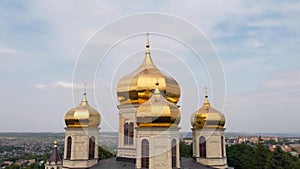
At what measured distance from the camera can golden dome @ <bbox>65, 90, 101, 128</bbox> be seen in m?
19.9

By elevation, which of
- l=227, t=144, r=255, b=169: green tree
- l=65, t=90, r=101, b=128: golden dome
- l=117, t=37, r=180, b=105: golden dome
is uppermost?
l=117, t=37, r=180, b=105: golden dome

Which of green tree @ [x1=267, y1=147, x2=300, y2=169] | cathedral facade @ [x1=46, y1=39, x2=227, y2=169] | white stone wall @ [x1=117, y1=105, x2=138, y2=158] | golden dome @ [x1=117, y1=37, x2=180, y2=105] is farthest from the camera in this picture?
green tree @ [x1=267, y1=147, x2=300, y2=169]

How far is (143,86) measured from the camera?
63.3 feet

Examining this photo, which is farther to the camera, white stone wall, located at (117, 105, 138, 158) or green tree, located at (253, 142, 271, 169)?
green tree, located at (253, 142, 271, 169)

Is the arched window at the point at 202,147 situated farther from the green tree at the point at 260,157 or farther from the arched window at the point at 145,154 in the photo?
the green tree at the point at 260,157

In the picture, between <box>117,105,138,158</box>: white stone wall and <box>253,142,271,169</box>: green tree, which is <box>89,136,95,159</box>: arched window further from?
<box>253,142,271,169</box>: green tree

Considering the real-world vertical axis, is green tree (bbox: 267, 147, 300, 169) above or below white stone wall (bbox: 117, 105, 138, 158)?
below

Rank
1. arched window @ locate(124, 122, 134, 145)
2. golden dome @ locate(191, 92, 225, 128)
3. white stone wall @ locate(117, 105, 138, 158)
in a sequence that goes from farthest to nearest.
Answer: golden dome @ locate(191, 92, 225, 128) → arched window @ locate(124, 122, 134, 145) → white stone wall @ locate(117, 105, 138, 158)

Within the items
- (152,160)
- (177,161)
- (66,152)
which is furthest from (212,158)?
(66,152)

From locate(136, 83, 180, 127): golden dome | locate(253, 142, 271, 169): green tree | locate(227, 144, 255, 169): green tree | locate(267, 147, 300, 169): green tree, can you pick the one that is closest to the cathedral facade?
locate(136, 83, 180, 127): golden dome

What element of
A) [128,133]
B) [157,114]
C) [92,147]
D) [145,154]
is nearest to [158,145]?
[145,154]

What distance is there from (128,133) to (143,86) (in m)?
3.68

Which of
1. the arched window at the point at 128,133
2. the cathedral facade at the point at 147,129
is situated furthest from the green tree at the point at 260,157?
the arched window at the point at 128,133

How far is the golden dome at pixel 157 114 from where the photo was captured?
15921 mm
